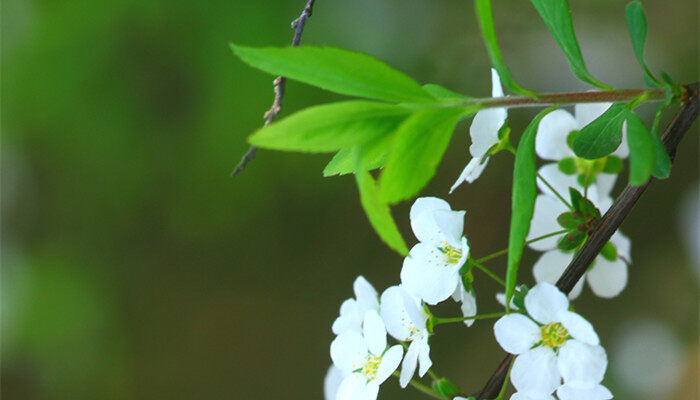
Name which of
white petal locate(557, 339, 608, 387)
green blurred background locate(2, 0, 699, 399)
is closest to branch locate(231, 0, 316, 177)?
white petal locate(557, 339, 608, 387)

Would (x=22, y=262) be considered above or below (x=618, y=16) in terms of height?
below

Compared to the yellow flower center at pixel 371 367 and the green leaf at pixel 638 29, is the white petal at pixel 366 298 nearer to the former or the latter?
the yellow flower center at pixel 371 367

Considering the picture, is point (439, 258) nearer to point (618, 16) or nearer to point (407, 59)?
point (407, 59)

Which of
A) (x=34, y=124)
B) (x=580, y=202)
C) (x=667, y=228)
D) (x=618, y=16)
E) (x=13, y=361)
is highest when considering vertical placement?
(x=618, y=16)

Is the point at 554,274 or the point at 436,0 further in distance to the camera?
the point at 436,0

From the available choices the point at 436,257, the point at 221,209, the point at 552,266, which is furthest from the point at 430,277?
the point at 221,209

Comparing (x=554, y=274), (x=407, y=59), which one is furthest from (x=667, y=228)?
(x=554, y=274)

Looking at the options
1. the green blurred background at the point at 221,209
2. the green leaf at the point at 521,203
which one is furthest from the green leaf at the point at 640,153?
the green blurred background at the point at 221,209
